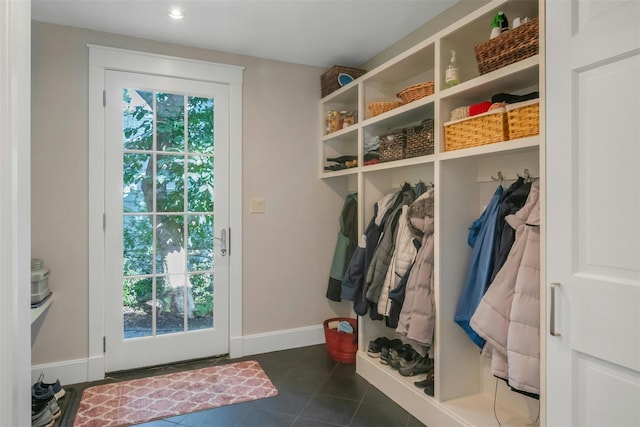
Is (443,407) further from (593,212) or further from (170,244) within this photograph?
(170,244)

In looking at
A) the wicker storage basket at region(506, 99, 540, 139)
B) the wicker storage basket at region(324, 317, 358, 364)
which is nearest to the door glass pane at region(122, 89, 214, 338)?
the wicker storage basket at region(324, 317, 358, 364)

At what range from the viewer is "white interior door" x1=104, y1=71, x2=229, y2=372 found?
2.83 meters

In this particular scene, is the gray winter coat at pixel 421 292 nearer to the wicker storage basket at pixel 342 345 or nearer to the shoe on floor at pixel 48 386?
the wicker storage basket at pixel 342 345

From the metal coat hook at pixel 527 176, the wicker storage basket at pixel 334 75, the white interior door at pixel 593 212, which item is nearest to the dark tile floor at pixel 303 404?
the white interior door at pixel 593 212

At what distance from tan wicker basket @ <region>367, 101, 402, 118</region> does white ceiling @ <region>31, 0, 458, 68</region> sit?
0.54 meters

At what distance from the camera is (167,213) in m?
2.97

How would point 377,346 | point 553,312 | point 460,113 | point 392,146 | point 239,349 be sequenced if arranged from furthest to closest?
point 239,349
point 377,346
point 392,146
point 460,113
point 553,312

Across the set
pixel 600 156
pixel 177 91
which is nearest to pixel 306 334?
pixel 177 91

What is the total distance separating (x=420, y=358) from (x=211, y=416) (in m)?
1.34

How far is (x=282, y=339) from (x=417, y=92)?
2.25 m

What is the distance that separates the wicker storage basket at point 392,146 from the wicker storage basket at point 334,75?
85cm

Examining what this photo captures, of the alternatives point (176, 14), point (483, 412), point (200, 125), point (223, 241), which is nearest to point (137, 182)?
point (200, 125)

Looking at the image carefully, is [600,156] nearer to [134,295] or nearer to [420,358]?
[420,358]

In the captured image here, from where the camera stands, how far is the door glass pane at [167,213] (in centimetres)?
288
